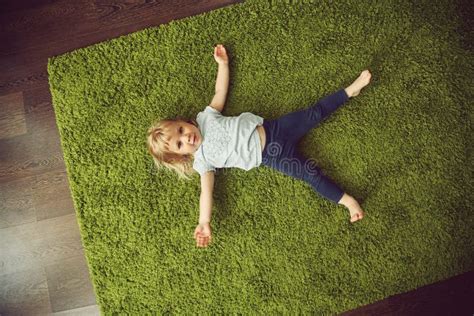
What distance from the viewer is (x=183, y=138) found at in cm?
107

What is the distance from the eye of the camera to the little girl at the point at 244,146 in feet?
3.62

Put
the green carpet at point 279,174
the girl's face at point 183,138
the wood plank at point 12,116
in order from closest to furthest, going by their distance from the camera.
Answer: the girl's face at point 183,138 → the green carpet at point 279,174 → the wood plank at point 12,116

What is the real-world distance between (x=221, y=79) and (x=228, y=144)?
0.79 ft

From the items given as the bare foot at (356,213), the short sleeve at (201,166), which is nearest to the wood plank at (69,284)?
the short sleeve at (201,166)

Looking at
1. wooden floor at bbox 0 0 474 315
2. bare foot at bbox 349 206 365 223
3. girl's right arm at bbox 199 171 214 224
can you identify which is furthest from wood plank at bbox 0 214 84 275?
bare foot at bbox 349 206 365 223

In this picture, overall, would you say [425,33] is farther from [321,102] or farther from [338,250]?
[338,250]

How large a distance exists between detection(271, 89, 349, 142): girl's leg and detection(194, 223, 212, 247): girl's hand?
15.1 inches

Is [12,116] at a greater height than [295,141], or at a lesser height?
lesser

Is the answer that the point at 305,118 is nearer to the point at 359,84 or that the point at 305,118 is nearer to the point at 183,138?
the point at 359,84

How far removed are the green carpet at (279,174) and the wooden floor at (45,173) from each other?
0.19ft

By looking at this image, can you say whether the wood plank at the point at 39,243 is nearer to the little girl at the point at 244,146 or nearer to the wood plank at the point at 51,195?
the wood plank at the point at 51,195

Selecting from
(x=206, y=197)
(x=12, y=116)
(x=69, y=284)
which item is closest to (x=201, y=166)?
(x=206, y=197)

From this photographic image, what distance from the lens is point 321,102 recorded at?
1.15 m

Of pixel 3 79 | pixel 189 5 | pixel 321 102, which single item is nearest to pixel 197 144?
pixel 321 102
